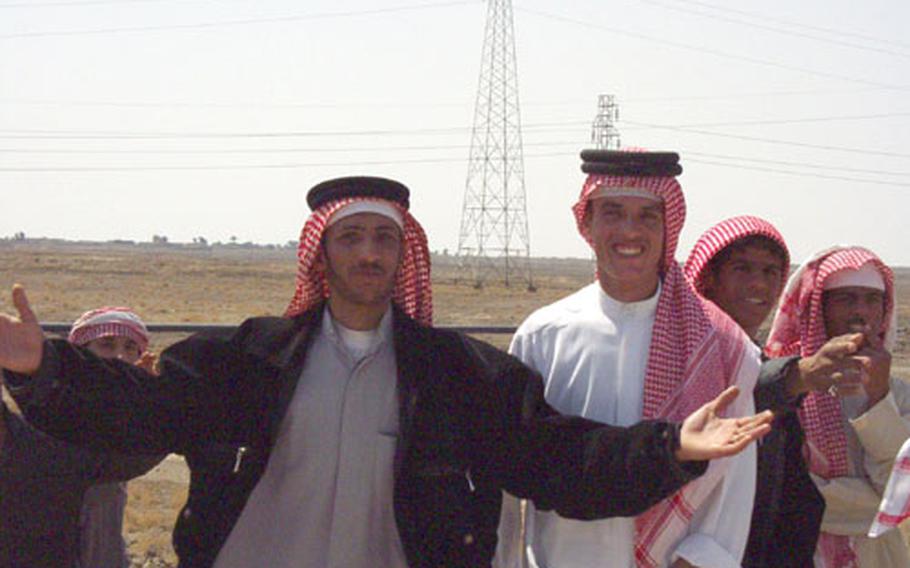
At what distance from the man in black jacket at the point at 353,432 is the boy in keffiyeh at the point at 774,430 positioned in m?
0.62

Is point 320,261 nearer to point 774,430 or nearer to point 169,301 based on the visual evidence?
point 774,430

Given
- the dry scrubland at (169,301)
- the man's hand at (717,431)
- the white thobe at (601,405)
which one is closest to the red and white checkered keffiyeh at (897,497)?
the white thobe at (601,405)

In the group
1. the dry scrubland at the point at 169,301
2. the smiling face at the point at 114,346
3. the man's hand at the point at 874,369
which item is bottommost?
the smiling face at the point at 114,346

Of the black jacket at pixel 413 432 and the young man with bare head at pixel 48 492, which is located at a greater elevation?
the black jacket at pixel 413 432

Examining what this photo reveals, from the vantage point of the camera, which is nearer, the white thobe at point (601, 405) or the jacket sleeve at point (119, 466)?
the white thobe at point (601, 405)

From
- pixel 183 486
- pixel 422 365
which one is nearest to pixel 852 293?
pixel 422 365

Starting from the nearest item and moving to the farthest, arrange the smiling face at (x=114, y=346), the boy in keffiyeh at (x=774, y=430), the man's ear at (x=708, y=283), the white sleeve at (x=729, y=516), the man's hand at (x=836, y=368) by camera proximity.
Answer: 1. the white sleeve at (x=729, y=516)
2. the man's hand at (x=836, y=368)
3. the boy in keffiyeh at (x=774, y=430)
4. the man's ear at (x=708, y=283)
5. the smiling face at (x=114, y=346)

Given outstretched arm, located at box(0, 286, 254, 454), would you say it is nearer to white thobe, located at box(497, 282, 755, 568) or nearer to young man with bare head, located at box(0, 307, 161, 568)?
young man with bare head, located at box(0, 307, 161, 568)

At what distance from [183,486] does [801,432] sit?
625 centimetres

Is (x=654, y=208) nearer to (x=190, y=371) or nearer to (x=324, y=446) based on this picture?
(x=324, y=446)

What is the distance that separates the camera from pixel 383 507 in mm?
3568

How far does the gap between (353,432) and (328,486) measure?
0.54 feet

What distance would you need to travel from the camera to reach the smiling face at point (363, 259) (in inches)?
145

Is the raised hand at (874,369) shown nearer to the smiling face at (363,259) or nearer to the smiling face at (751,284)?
the smiling face at (751,284)
